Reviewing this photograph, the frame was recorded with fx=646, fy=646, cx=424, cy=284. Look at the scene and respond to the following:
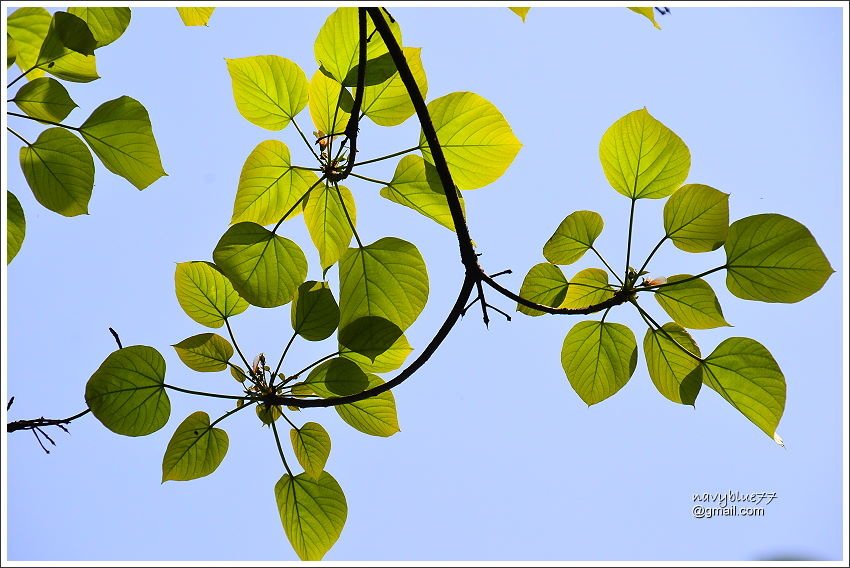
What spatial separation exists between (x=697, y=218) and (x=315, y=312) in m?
0.43

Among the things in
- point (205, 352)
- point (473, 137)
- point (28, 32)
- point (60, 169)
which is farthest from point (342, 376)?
point (28, 32)

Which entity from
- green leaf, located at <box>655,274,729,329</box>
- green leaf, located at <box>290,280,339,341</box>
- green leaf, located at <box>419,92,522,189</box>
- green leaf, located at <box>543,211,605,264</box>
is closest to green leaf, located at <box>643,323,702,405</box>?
green leaf, located at <box>655,274,729,329</box>

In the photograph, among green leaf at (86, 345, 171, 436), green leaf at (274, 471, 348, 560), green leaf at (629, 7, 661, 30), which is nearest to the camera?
green leaf at (629, 7, 661, 30)

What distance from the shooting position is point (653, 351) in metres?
0.75

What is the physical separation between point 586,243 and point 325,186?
313 mm

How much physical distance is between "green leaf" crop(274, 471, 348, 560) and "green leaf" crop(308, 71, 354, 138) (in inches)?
16.7

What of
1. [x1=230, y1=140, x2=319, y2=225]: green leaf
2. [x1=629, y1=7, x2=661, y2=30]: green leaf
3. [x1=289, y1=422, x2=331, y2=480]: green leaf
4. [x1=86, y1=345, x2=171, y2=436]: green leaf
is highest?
[x1=629, y1=7, x2=661, y2=30]: green leaf

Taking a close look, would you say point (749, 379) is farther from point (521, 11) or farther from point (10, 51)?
point (10, 51)

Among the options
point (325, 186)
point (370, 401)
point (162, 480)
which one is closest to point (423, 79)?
point (325, 186)

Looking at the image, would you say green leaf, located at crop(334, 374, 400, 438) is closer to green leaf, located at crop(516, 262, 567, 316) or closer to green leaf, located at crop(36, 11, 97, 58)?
green leaf, located at crop(516, 262, 567, 316)

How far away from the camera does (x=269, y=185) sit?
753 millimetres

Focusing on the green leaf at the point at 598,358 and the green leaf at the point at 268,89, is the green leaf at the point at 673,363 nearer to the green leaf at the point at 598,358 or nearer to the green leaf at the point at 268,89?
the green leaf at the point at 598,358

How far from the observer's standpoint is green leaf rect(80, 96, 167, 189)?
75 cm

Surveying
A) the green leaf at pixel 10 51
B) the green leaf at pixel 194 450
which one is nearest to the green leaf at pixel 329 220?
the green leaf at pixel 194 450
